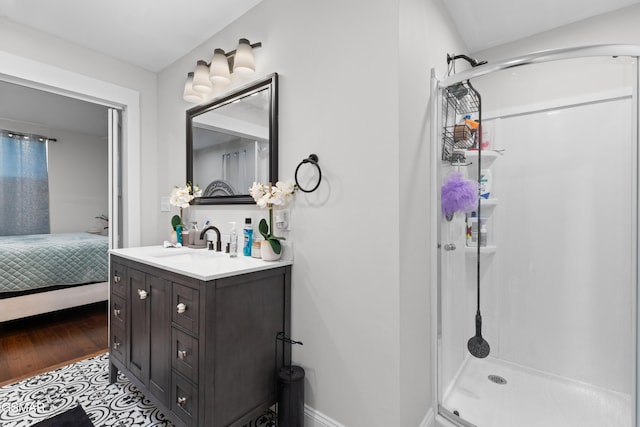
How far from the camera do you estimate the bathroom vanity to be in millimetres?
1328

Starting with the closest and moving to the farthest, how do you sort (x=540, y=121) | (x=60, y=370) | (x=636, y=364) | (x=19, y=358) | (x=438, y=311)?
(x=636, y=364)
(x=540, y=121)
(x=438, y=311)
(x=60, y=370)
(x=19, y=358)

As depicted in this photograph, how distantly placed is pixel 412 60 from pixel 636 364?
1611 millimetres

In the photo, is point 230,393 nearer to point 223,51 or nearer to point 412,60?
point 412,60

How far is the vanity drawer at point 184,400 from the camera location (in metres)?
1.36

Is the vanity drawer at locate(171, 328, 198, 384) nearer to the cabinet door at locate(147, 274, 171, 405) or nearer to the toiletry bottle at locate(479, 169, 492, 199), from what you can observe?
the cabinet door at locate(147, 274, 171, 405)

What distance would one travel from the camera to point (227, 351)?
138 centimetres

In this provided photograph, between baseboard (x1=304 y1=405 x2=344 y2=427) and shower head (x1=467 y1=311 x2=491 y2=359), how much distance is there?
0.81 m

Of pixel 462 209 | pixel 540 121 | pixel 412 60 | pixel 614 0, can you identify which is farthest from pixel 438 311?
pixel 614 0

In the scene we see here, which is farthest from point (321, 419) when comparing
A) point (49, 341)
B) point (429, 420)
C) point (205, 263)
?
point (49, 341)

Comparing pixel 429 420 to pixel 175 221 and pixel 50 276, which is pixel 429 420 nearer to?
pixel 175 221

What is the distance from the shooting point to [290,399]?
1.49m

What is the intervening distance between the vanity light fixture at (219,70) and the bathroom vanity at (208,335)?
3.82 ft

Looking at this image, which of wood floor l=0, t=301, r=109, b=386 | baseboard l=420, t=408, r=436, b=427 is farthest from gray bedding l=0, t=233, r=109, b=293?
baseboard l=420, t=408, r=436, b=427

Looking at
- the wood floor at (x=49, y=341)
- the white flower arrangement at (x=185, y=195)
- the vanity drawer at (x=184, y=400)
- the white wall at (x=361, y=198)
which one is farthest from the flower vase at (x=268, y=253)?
the wood floor at (x=49, y=341)
